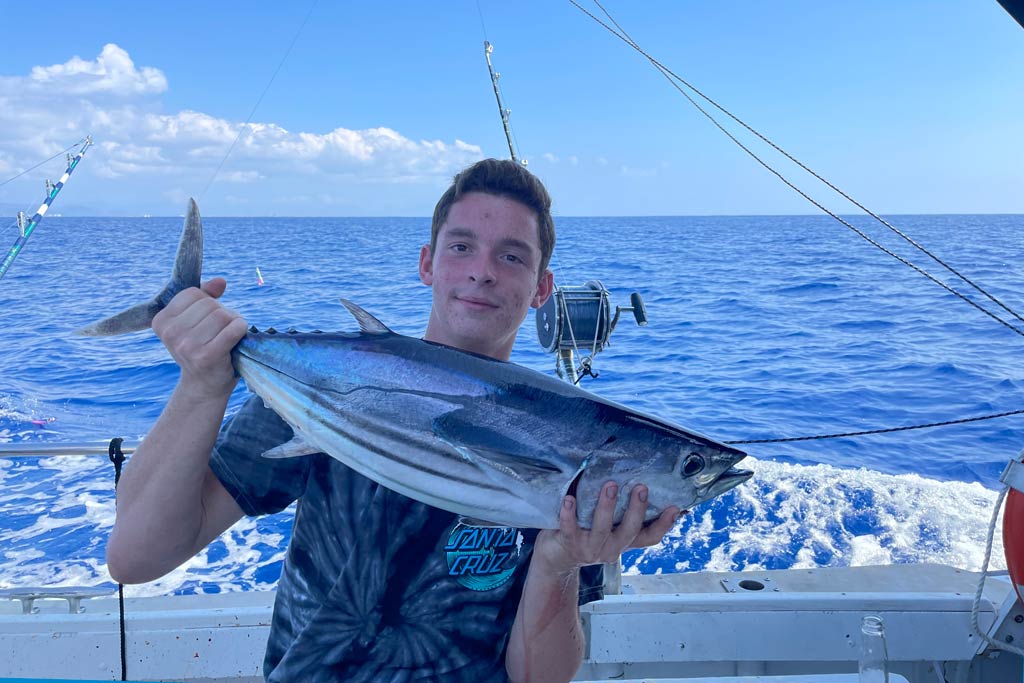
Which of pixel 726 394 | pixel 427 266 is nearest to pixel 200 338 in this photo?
pixel 427 266

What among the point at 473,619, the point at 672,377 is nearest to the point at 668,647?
the point at 473,619

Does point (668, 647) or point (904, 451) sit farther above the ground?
point (668, 647)

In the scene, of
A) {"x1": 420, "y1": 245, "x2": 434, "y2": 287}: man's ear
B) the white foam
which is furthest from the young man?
the white foam

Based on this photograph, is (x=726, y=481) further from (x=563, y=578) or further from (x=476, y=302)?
(x=476, y=302)

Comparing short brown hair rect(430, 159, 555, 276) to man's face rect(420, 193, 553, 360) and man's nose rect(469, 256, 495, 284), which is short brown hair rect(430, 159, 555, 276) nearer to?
man's face rect(420, 193, 553, 360)

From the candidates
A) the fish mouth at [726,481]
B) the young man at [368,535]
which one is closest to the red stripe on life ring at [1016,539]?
the young man at [368,535]

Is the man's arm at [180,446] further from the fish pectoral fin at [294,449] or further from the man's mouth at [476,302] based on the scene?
the man's mouth at [476,302]

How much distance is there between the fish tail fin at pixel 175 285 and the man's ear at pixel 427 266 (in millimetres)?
658

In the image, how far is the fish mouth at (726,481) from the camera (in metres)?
1.46

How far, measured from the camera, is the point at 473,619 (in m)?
1.87

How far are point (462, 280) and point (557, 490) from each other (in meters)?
0.71

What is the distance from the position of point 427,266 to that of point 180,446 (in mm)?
905

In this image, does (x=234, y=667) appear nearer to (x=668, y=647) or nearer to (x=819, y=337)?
(x=668, y=647)

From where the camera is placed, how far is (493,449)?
148 centimetres
